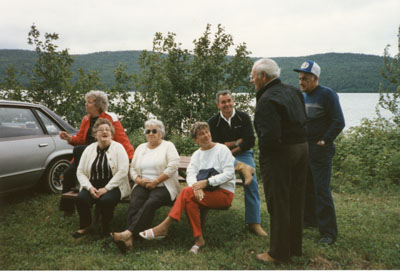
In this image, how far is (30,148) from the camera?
529 cm


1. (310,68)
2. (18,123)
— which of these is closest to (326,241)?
(310,68)

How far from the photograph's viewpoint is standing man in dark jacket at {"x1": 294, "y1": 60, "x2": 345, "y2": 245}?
13.0ft

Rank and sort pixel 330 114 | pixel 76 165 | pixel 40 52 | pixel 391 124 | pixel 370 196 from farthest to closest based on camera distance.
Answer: pixel 391 124, pixel 40 52, pixel 370 196, pixel 76 165, pixel 330 114

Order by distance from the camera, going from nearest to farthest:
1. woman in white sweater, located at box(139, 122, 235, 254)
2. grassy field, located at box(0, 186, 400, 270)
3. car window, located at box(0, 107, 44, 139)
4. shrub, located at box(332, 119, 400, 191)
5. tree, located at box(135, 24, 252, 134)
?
grassy field, located at box(0, 186, 400, 270), woman in white sweater, located at box(139, 122, 235, 254), car window, located at box(0, 107, 44, 139), shrub, located at box(332, 119, 400, 191), tree, located at box(135, 24, 252, 134)

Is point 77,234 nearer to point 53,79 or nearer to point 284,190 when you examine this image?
point 284,190

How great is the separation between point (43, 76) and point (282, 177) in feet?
25.3

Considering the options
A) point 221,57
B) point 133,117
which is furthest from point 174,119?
point 221,57

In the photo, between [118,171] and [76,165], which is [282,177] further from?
[76,165]

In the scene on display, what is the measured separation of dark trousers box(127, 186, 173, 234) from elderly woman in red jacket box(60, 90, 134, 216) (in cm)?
102

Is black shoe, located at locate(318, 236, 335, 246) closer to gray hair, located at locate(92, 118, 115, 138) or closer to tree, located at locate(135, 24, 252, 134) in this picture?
gray hair, located at locate(92, 118, 115, 138)

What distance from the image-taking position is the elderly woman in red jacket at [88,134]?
185 inches

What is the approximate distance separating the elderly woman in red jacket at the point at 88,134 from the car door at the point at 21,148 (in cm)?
90

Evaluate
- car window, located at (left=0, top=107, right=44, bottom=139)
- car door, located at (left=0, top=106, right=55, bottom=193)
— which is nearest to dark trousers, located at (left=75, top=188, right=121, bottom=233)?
car door, located at (left=0, top=106, right=55, bottom=193)

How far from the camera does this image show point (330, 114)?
4.01 metres
